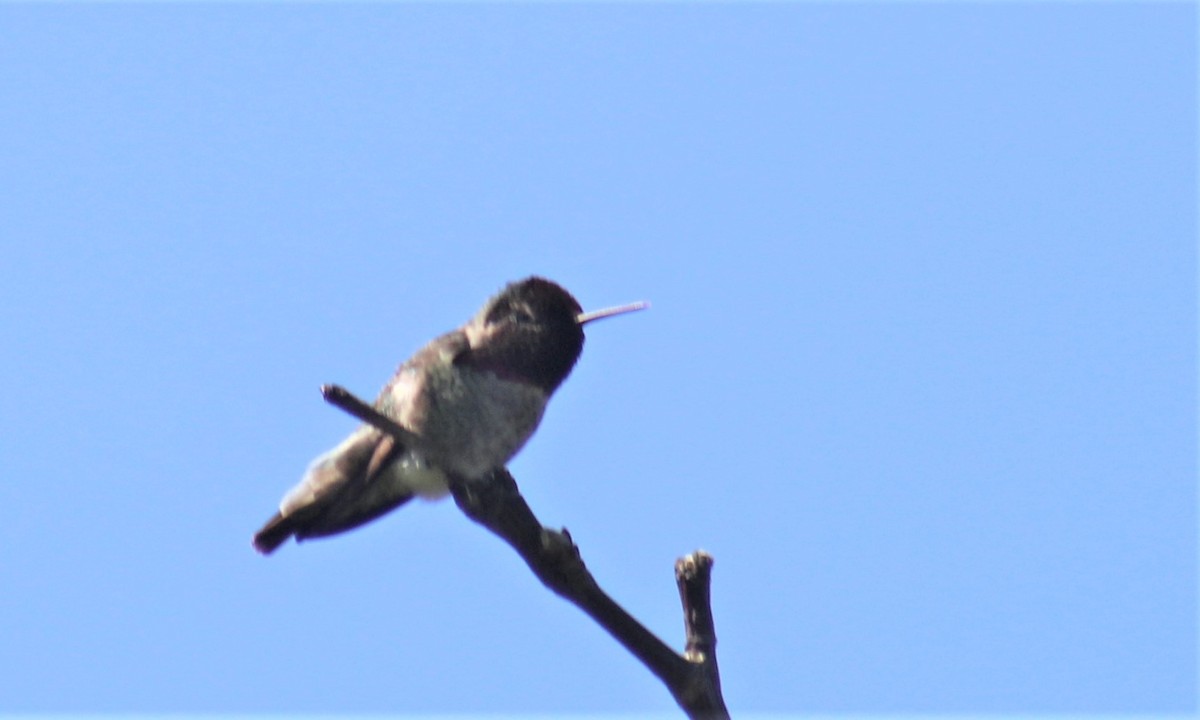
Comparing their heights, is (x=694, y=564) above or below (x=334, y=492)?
below

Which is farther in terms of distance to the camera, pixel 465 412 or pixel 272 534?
pixel 272 534

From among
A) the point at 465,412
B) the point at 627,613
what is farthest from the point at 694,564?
the point at 465,412

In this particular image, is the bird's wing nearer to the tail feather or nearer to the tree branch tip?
the tail feather

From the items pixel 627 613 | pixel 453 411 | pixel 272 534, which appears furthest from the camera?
pixel 272 534

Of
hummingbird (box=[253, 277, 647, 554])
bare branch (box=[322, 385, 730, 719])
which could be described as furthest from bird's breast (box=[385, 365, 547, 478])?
bare branch (box=[322, 385, 730, 719])

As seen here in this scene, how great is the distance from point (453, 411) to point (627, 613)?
5.76 ft

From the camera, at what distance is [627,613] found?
292 cm

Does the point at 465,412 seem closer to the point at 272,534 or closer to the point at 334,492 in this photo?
the point at 334,492

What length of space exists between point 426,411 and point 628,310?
98 centimetres

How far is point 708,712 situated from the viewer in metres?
2.76

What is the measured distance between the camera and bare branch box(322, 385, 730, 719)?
281cm

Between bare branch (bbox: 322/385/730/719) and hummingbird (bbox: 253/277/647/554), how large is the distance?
3.07 feet

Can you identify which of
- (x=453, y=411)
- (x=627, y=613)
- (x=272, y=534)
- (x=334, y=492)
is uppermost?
(x=453, y=411)

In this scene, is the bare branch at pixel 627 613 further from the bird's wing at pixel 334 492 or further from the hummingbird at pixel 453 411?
the bird's wing at pixel 334 492
